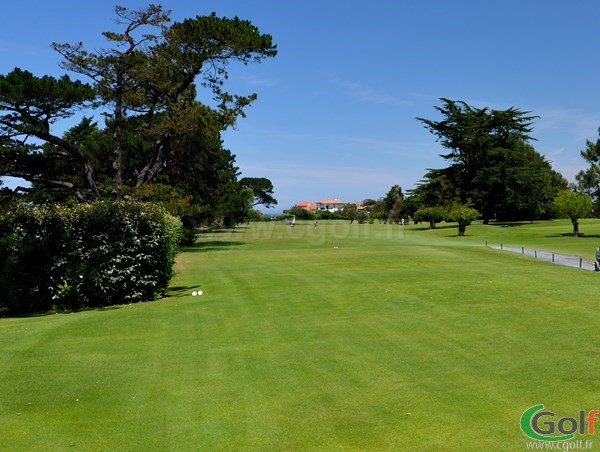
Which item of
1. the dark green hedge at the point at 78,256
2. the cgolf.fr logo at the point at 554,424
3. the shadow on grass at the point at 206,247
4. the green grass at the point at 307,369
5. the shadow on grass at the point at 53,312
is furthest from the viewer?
the shadow on grass at the point at 206,247

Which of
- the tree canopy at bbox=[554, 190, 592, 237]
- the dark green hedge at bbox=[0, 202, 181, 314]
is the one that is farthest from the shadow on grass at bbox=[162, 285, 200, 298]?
the tree canopy at bbox=[554, 190, 592, 237]

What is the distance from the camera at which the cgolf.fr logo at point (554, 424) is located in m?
6.25

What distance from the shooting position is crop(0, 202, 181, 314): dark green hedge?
16.3 m

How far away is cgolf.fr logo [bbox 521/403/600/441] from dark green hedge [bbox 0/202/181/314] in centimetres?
1384

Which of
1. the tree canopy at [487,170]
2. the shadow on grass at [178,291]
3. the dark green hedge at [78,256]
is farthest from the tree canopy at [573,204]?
the dark green hedge at [78,256]

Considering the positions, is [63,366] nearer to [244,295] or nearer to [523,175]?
[244,295]

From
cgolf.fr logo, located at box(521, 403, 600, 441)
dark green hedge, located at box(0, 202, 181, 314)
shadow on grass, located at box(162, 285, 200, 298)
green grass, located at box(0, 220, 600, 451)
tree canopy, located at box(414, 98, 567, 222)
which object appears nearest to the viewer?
cgolf.fr logo, located at box(521, 403, 600, 441)

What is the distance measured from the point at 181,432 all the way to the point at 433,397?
3.55m

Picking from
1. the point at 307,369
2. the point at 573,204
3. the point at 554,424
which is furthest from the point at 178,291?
the point at 573,204

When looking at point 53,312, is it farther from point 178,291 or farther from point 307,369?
point 307,369

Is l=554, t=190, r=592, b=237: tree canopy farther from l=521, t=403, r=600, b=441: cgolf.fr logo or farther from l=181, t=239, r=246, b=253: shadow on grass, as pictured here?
l=521, t=403, r=600, b=441: cgolf.fr logo

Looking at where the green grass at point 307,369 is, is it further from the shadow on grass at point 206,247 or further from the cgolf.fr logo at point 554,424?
the shadow on grass at point 206,247

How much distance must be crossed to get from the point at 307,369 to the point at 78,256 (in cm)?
1061

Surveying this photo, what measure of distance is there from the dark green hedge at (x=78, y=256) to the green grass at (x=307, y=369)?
1.38 m
